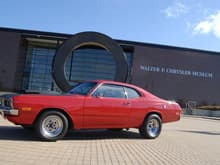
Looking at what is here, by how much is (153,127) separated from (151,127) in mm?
70

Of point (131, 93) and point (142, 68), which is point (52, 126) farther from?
point (142, 68)

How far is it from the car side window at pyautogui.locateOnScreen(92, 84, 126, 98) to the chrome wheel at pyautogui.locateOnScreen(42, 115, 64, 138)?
1.18 metres

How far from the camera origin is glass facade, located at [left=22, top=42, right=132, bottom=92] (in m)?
79.3

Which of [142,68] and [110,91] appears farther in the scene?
[142,68]

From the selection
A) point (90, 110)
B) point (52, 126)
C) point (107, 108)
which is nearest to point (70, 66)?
point (107, 108)

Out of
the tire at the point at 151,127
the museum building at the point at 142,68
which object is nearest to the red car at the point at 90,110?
the tire at the point at 151,127

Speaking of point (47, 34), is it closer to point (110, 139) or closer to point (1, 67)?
point (1, 67)

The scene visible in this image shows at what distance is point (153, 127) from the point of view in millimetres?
10938

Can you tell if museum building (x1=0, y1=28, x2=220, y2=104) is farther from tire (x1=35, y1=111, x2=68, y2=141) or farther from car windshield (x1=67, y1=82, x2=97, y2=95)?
tire (x1=35, y1=111, x2=68, y2=141)

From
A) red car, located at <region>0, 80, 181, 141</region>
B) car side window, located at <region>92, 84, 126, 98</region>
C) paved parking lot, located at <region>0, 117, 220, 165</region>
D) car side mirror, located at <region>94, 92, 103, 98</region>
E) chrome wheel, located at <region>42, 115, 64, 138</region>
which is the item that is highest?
car side window, located at <region>92, 84, 126, 98</region>

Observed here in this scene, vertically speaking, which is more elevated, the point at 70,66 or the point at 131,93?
the point at 70,66

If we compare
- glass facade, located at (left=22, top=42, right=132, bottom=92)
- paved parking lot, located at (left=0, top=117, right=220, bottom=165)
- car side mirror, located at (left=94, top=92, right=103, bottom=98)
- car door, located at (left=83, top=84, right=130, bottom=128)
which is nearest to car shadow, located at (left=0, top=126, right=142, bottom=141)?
paved parking lot, located at (left=0, top=117, right=220, bottom=165)

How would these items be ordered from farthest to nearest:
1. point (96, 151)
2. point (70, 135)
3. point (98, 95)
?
point (70, 135), point (98, 95), point (96, 151)

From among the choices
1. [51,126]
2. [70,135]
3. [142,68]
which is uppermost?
[142,68]
